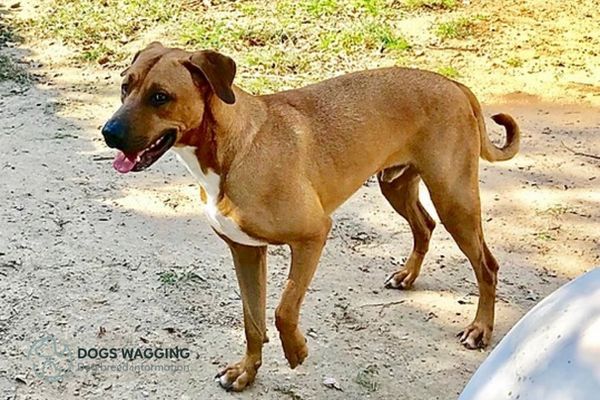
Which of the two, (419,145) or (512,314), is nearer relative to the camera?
(419,145)

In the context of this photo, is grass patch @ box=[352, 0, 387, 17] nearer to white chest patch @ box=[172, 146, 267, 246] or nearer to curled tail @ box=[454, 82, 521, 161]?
curled tail @ box=[454, 82, 521, 161]

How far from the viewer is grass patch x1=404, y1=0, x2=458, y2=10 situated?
853cm

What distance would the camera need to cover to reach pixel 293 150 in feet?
11.5

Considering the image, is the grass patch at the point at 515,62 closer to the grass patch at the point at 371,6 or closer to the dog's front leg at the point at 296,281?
the grass patch at the point at 371,6

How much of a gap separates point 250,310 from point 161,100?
1005mm

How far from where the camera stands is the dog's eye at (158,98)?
3152 millimetres

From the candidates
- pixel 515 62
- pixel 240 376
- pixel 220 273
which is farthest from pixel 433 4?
pixel 240 376

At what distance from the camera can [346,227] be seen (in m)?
5.17

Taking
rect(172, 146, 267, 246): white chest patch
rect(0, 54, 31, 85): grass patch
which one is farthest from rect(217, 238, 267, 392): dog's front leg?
A: rect(0, 54, 31, 85): grass patch

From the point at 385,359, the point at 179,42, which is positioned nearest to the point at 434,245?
the point at 385,359

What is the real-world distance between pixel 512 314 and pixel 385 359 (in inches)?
28.5

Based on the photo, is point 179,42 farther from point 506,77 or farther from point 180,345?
point 180,345

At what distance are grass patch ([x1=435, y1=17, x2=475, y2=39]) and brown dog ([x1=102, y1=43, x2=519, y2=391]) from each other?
375 centimetres

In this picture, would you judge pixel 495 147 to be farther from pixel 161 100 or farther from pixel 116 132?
pixel 116 132
